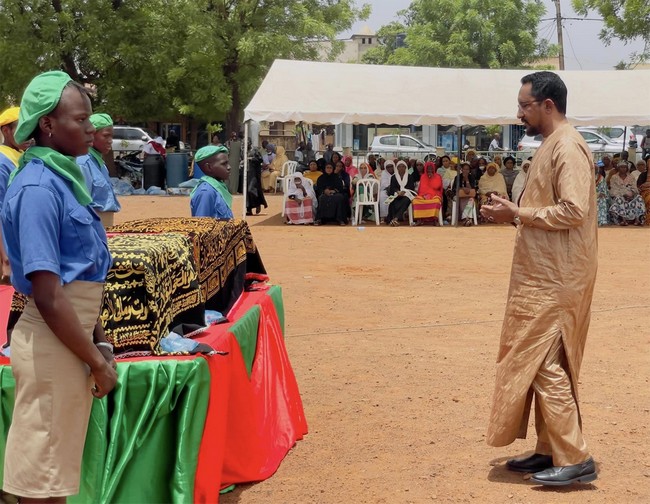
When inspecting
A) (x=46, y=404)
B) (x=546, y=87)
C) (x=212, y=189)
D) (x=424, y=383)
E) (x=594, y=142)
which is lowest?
(x=424, y=383)

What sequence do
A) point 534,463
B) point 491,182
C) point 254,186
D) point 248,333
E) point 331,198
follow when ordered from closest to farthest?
1. point 534,463
2. point 248,333
3. point 331,198
4. point 491,182
5. point 254,186

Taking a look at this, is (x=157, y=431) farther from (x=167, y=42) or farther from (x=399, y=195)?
(x=167, y=42)

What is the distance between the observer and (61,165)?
2.84 meters

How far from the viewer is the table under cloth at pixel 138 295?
3.89 metres

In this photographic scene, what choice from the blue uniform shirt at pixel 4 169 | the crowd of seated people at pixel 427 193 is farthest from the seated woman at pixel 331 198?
the blue uniform shirt at pixel 4 169

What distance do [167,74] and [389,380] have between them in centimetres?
2573

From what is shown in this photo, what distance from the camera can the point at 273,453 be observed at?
486 cm

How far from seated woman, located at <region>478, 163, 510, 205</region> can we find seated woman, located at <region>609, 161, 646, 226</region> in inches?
83.9

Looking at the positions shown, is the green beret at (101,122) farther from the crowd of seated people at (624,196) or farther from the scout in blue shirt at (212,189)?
the crowd of seated people at (624,196)

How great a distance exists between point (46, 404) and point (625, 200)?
57.5ft

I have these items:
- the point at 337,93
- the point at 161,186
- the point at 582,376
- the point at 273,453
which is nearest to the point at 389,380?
the point at 582,376

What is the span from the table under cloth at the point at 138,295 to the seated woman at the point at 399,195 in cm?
1450

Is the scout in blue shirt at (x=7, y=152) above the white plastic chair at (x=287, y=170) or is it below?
above

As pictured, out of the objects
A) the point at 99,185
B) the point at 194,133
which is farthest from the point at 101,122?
the point at 194,133
